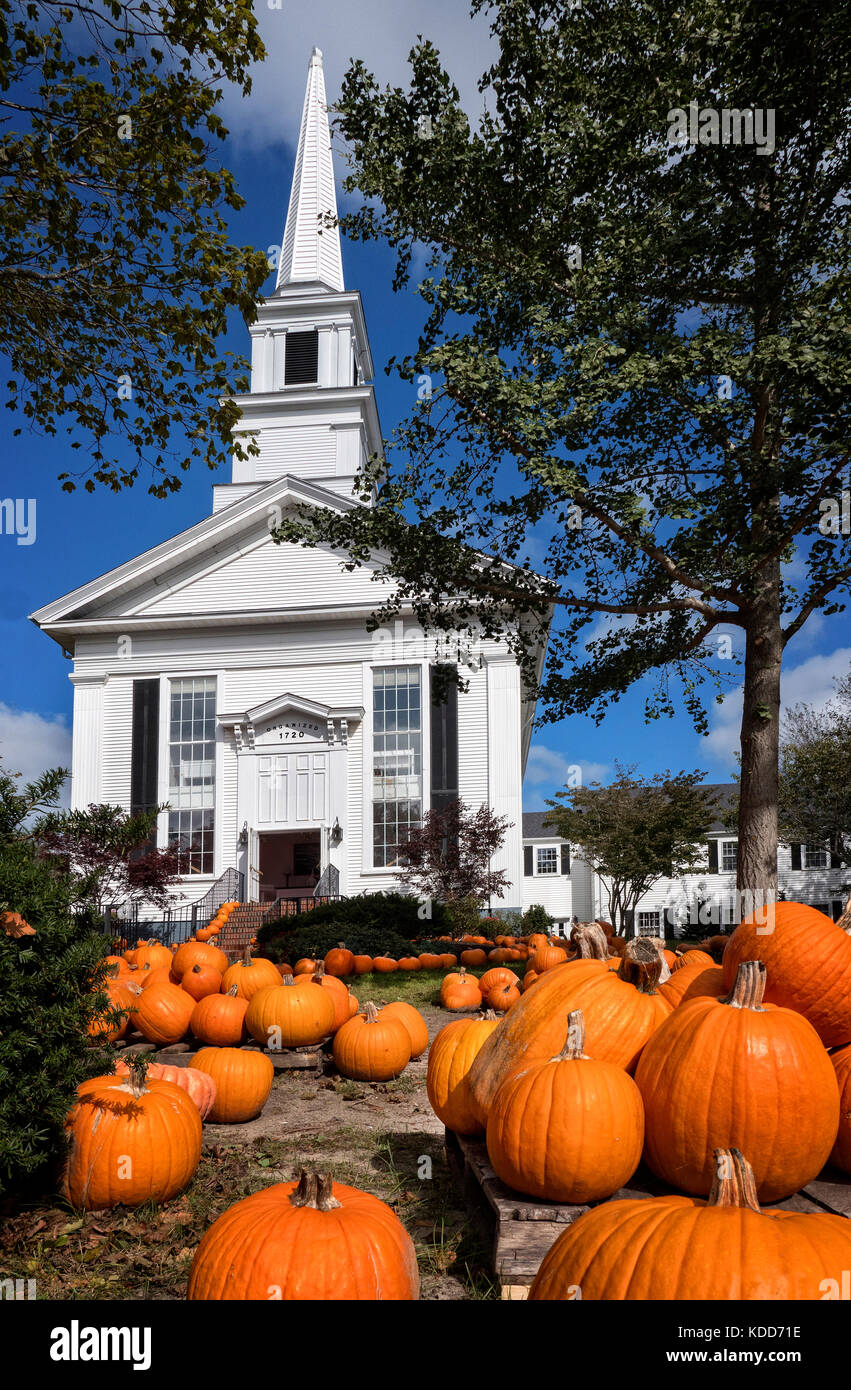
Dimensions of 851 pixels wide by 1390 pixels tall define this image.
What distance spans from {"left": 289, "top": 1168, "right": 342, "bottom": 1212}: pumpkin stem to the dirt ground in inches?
27.2

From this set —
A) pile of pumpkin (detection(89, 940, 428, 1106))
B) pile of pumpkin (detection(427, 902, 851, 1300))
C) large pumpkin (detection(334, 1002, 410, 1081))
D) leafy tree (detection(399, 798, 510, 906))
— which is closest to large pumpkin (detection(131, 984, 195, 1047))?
pile of pumpkin (detection(89, 940, 428, 1106))

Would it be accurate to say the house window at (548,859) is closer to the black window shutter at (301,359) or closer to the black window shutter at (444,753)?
the black window shutter at (444,753)

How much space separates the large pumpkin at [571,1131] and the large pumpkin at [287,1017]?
3.68 meters

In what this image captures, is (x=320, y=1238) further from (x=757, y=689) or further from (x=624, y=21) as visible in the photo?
(x=624, y=21)

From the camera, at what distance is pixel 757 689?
1049 centimetres

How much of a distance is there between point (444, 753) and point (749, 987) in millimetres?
17238

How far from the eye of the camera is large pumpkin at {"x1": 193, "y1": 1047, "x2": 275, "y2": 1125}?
17.1 ft

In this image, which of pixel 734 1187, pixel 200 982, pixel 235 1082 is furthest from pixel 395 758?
pixel 734 1187

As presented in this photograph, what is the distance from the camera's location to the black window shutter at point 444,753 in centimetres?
2011

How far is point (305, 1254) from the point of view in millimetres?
2326

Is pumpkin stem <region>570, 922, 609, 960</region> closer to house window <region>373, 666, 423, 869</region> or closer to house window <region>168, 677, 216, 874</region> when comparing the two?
house window <region>373, 666, 423, 869</region>

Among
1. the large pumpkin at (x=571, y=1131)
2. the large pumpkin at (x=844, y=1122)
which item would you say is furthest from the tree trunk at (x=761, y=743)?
the large pumpkin at (x=571, y=1131)

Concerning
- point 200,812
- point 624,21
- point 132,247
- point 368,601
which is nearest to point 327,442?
point 368,601

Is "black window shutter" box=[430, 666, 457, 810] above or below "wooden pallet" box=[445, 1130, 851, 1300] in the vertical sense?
above
